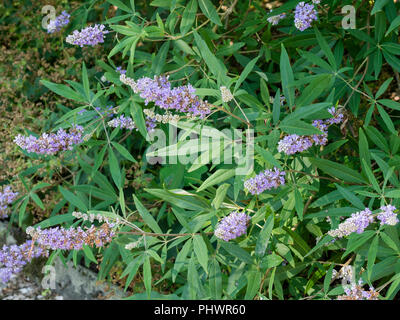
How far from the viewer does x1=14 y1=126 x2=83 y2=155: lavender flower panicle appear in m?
2.01

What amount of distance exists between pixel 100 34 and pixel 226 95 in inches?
Result: 31.7

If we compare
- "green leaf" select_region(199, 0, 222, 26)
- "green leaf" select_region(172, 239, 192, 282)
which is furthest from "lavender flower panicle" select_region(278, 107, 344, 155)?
"green leaf" select_region(199, 0, 222, 26)

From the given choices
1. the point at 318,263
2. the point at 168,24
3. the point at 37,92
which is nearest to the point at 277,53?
the point at 168,24

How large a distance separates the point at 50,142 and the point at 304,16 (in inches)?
48.5

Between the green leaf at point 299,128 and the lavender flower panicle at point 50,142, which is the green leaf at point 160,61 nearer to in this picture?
the lavender flower panicle at point 50,142

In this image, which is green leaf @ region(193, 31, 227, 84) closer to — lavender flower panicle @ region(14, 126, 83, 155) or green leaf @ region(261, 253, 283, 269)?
lavender flower panicle @ region(14, 126, 83, 155)

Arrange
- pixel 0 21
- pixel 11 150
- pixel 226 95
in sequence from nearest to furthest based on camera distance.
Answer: pixel 226 95, pixel 11 150, pixel 0 21

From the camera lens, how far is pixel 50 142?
6.63 feet

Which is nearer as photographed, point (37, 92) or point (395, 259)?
point (395, 259)

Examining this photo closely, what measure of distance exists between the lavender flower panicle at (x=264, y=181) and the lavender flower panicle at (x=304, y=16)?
26.9 inches

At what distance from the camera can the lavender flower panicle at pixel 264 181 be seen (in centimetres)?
183

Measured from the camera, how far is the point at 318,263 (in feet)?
7.43

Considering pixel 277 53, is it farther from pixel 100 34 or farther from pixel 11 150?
pixel 11 150

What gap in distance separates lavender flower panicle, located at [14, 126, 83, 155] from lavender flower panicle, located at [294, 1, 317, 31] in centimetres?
108
